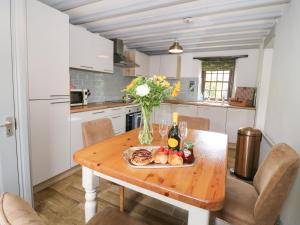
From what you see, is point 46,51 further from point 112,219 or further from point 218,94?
point 218,94

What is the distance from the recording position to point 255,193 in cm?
130

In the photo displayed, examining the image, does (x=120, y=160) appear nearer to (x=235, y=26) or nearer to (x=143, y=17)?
(x=143, y=17)

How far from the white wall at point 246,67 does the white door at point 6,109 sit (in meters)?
4.16

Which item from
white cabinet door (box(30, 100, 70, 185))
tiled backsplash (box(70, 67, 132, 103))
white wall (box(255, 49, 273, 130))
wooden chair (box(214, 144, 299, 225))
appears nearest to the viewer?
wooden chair (box(214, 144, 299, 225))

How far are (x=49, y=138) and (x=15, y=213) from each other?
1.91 meters

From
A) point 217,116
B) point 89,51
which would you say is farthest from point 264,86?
point 89,51

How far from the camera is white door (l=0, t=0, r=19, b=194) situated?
A: 49.6 inches

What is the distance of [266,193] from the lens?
2.98 ft

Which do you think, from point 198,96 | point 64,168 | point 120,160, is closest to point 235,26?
point 198,96

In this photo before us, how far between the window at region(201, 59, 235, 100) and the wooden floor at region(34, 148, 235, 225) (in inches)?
139

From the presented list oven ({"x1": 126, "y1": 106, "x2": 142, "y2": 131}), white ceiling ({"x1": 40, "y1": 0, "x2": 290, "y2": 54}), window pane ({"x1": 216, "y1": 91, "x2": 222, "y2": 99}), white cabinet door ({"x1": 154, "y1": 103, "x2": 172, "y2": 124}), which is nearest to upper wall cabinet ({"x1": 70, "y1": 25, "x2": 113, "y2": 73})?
white ceiling ({"x1": 40, "y1": 0, "x2": 290, "y2": 54})

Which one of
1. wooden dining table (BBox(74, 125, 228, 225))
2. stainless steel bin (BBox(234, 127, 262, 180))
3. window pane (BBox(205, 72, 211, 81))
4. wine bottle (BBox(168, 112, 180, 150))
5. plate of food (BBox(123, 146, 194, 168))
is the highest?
window pane (BBox(205, 72, 211, 81))

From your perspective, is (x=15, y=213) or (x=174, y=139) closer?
(x=15, y=213)

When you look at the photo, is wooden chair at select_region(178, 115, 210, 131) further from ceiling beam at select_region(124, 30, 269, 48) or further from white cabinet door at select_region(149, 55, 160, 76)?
white cabinet door at select_region(149, 55, 160, 76)
